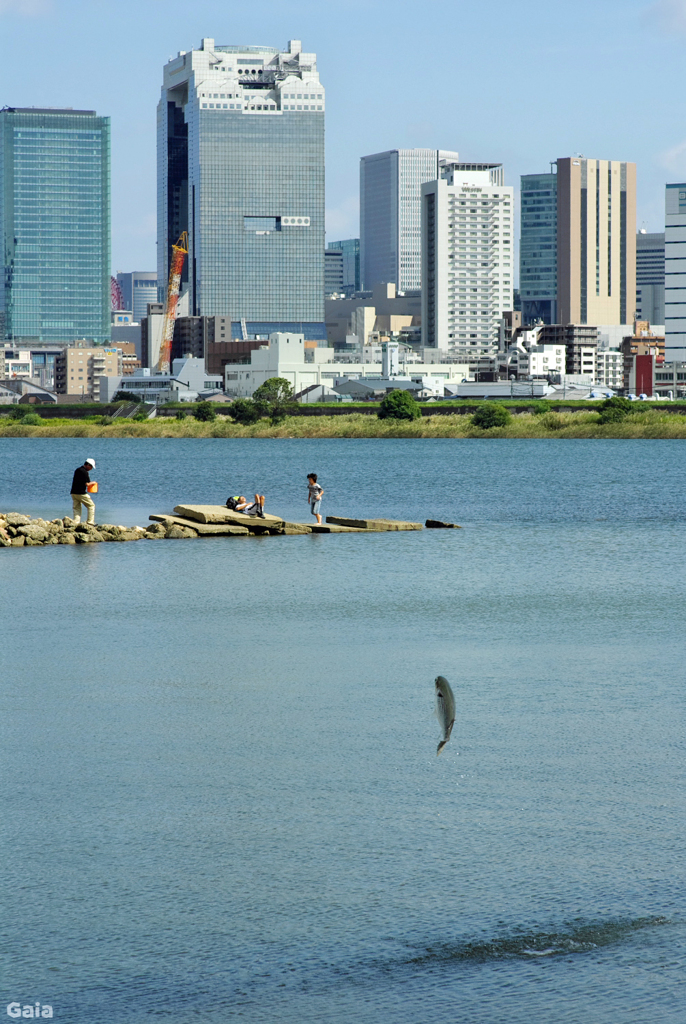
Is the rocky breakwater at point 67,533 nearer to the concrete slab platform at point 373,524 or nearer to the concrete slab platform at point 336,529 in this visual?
the concrete slab platform at point 336,529

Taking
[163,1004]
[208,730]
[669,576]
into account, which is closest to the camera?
[163,1004]

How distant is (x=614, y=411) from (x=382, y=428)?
23810 mm

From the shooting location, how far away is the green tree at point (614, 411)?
117 metres

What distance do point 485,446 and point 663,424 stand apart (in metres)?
19.2

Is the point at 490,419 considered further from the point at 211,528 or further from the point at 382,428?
the point at 211,528

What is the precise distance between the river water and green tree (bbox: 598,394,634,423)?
95070mm

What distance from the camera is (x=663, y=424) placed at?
11719 cm

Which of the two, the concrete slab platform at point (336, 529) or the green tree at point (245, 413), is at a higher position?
the green tree at point (245, 413)

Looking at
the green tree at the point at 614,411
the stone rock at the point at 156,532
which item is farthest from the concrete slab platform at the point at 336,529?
the green tree at the point at 614,411

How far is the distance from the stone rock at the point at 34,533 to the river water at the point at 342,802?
7.06 m

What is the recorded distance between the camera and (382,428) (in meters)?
130

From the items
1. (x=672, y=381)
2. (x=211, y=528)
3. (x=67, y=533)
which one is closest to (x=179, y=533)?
(x=211, y=528)

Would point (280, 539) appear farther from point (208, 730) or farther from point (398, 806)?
point (398, 806)

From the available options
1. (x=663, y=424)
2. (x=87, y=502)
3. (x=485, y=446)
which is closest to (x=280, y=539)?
(x=87, y=502)
